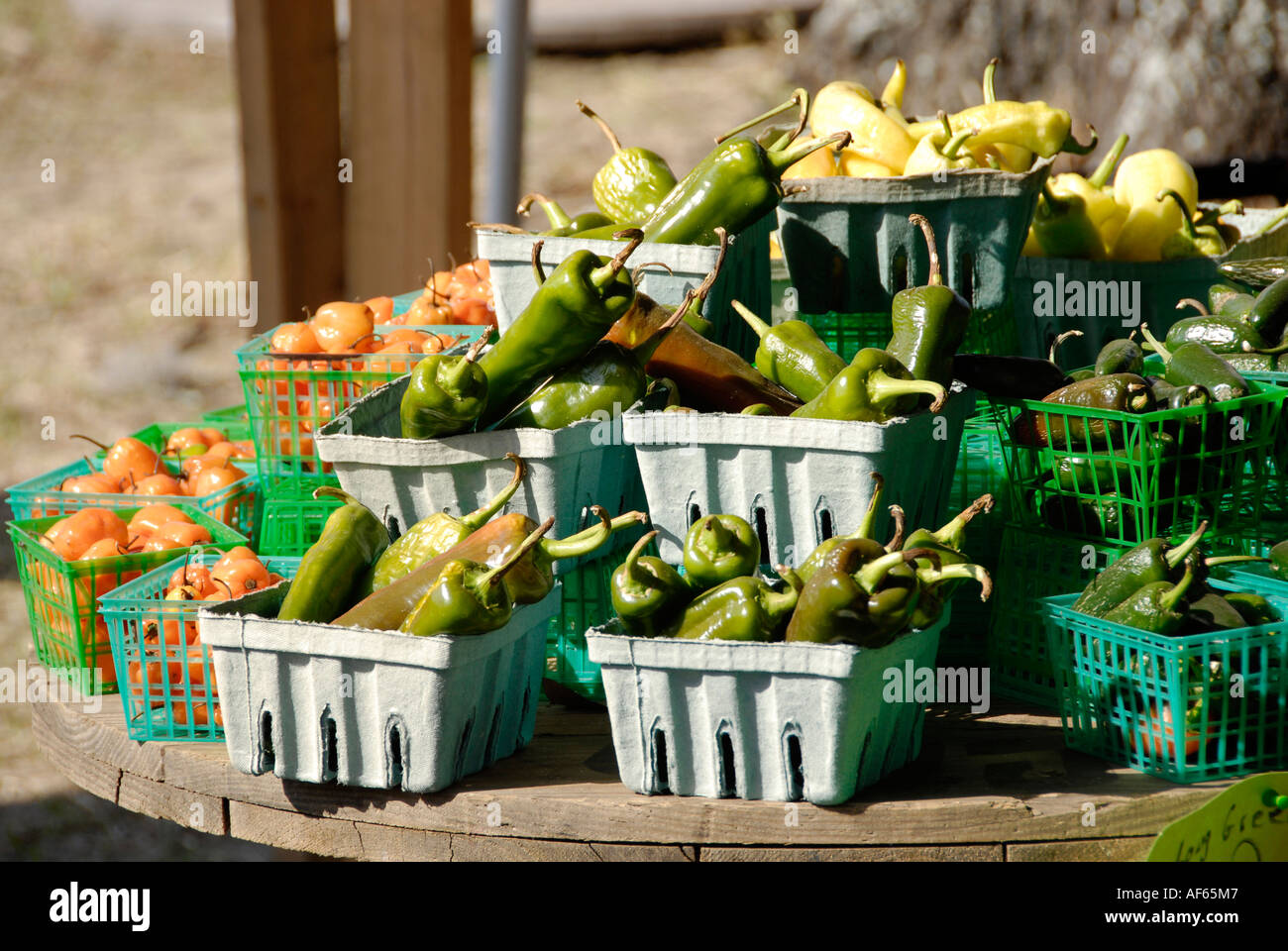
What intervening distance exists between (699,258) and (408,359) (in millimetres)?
597

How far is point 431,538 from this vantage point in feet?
6.44

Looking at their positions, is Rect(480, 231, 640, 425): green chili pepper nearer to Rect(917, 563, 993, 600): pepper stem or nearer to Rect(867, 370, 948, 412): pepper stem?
Rect(867, 370, 948, 412): pepper stem

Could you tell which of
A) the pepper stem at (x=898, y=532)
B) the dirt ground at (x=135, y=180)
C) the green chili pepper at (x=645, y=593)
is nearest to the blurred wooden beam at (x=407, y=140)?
the green chili pepper at (x=645, y=593)

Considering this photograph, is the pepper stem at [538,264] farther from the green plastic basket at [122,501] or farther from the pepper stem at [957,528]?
the green plastic basket at [122,501]

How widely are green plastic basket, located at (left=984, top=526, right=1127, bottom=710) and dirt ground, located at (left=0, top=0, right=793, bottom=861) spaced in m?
4.92

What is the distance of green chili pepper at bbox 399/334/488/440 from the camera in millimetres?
1996

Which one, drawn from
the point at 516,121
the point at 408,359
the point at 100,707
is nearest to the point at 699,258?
the point at 408,359

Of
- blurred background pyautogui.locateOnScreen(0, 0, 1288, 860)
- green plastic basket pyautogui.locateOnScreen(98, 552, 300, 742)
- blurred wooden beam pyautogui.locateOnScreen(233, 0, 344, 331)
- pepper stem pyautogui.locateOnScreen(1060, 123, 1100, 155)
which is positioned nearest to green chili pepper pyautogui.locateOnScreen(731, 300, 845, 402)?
pepper stem pyautogui.locateOnScreen(1060, 123, 1100, 155)

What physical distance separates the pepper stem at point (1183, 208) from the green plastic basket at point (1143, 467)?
74cm

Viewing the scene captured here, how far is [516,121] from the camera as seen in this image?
3.88 meters

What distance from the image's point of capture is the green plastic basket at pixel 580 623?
2.12 m

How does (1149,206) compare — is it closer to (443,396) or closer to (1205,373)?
(1205,373)

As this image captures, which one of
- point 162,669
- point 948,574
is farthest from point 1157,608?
point 162,669
